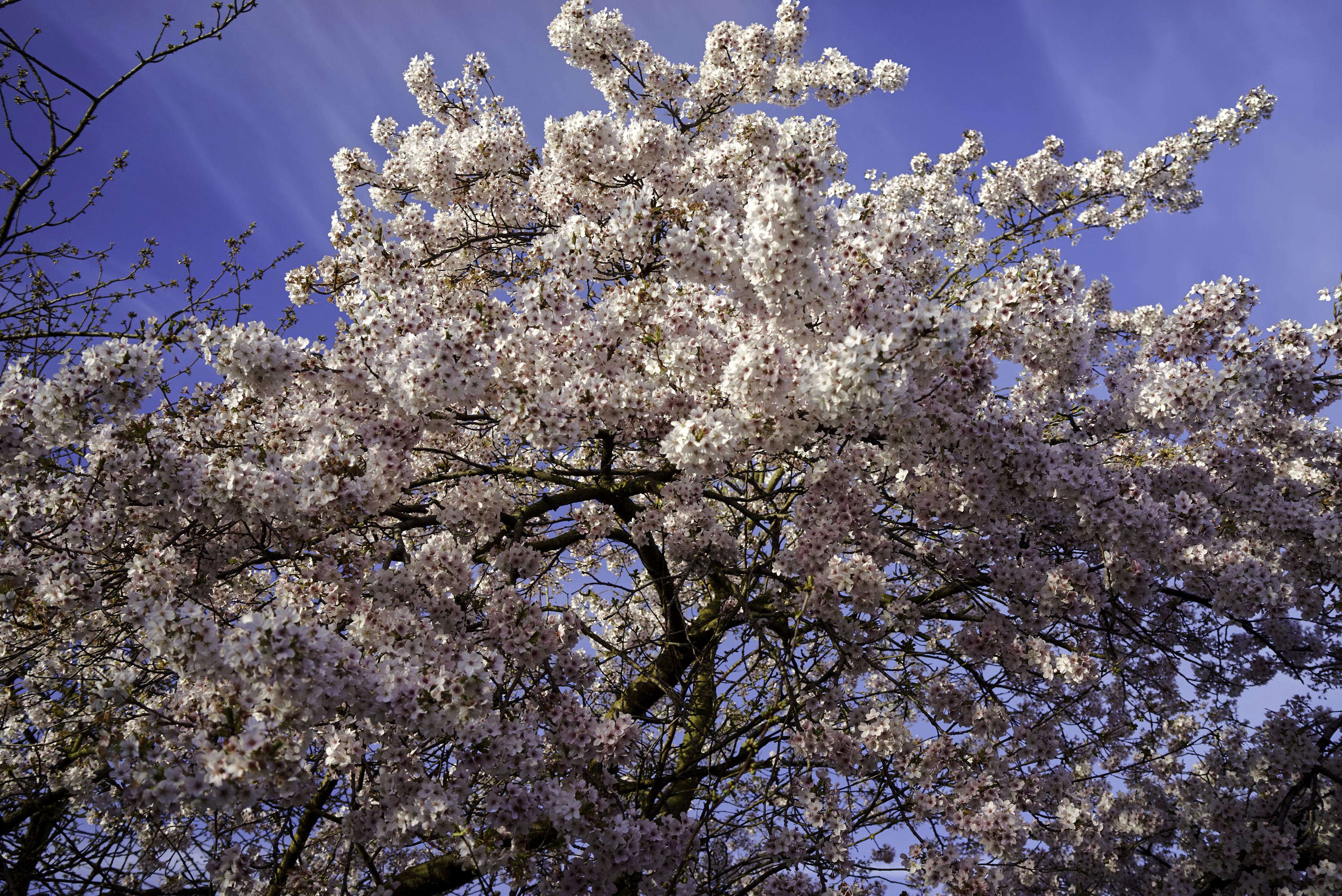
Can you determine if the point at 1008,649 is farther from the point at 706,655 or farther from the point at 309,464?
the point at 309,464

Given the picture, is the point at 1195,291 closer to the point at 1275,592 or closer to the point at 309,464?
the point at 1275,592

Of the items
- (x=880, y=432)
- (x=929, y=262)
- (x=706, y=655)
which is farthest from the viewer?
(x=929, y=262)

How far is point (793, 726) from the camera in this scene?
6223 mm

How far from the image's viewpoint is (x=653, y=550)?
305 inches

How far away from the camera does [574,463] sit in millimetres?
9227

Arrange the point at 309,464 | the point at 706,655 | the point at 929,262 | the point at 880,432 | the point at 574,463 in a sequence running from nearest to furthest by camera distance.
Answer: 1. the point at 309,464
2. the point at 880,432
3. the point at 706,655
4. the point at 929,262
5. the point at 574,463

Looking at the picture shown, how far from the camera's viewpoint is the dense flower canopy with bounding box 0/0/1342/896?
4.47 meters

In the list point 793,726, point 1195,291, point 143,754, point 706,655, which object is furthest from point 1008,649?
point 143,754

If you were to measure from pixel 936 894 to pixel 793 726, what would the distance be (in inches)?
69.9

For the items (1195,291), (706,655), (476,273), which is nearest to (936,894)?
(706,655)

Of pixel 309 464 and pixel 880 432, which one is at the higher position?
pixel 309 464

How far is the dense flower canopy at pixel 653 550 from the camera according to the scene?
176 inches

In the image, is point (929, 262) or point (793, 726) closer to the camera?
point (793, 726)

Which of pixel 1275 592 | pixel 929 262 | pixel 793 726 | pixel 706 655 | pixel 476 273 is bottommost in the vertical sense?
pixel 1275 592
